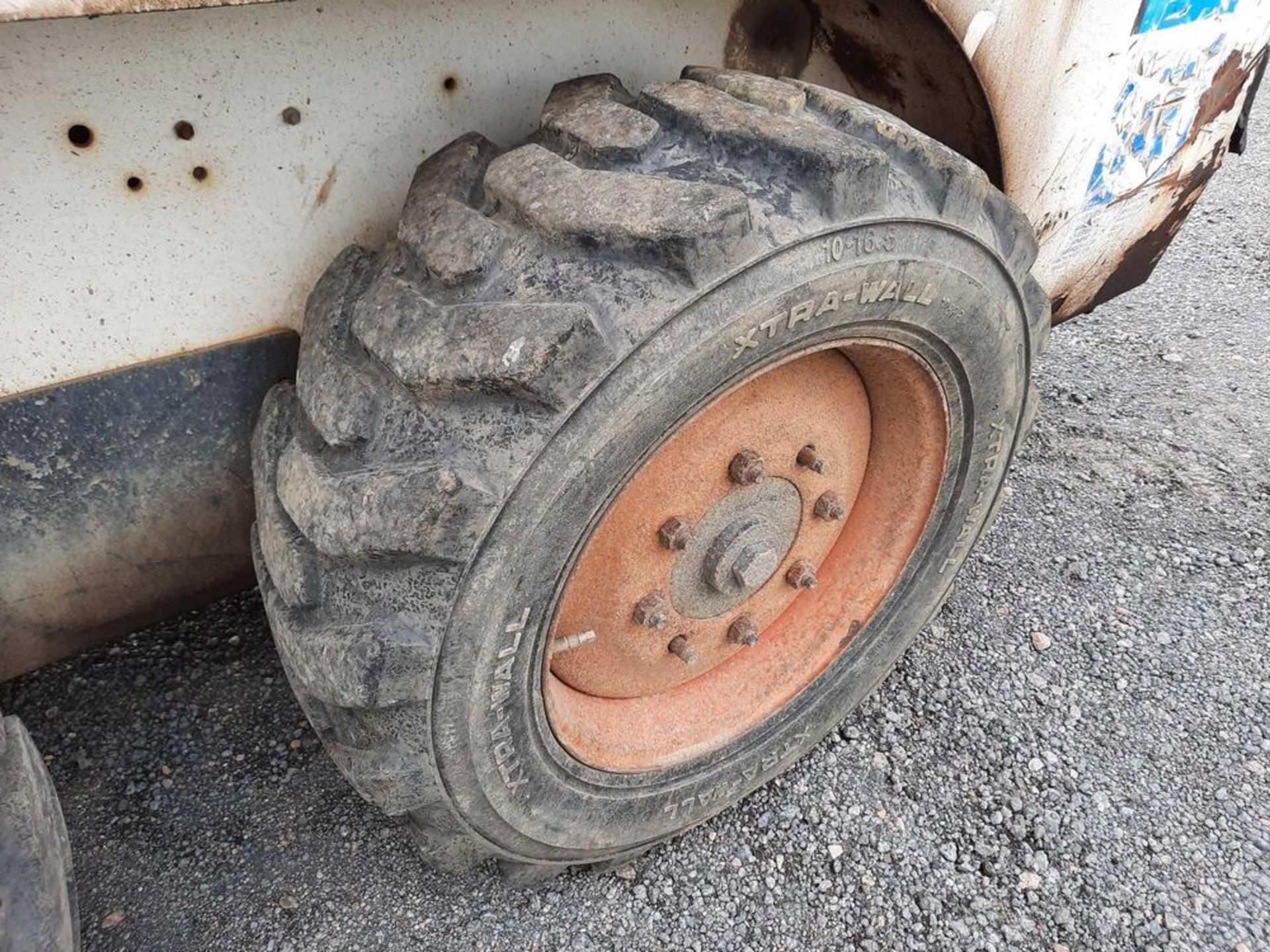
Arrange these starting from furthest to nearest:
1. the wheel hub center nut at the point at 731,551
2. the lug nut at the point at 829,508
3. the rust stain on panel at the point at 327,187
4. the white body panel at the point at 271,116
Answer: the lug nut at the point at 829,508
the wheel hub center nut at the point at 731,551
the rust stain on panel at the point at 327,187
the white body panel at the point at 271,116

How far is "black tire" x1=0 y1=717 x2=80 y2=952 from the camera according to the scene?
0.95 meters

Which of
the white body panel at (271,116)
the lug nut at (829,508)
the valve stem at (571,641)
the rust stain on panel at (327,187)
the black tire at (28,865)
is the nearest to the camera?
the black tire at (28,865)

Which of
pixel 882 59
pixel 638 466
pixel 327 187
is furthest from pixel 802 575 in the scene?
pixel 327 187

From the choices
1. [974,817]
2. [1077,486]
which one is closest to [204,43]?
[974,817]

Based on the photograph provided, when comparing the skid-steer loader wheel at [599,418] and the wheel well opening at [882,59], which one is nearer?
the skid-steer loader wheel at [599,418]

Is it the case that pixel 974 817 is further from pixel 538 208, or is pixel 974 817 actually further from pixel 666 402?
pixel 538 208

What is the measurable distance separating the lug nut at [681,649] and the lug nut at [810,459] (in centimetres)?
31

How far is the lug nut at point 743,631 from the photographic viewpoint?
5.18 ft

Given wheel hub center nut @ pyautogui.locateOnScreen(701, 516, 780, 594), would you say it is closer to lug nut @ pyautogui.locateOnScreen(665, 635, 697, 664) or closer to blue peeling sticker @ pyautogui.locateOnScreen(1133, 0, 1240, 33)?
lug nut @ pyautogui.locateOnScreen(665, 635, 697, 664)

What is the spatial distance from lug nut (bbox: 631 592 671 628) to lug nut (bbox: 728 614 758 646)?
0.19 metres

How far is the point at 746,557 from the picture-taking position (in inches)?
57.8

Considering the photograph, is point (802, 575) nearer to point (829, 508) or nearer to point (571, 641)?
point (829, 508)

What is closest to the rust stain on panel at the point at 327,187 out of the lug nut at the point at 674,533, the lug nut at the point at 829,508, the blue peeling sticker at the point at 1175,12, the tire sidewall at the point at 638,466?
the tire sidewall at the point at 638,466

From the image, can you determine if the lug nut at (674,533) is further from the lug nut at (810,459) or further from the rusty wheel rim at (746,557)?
the lug nut at (810,459)
